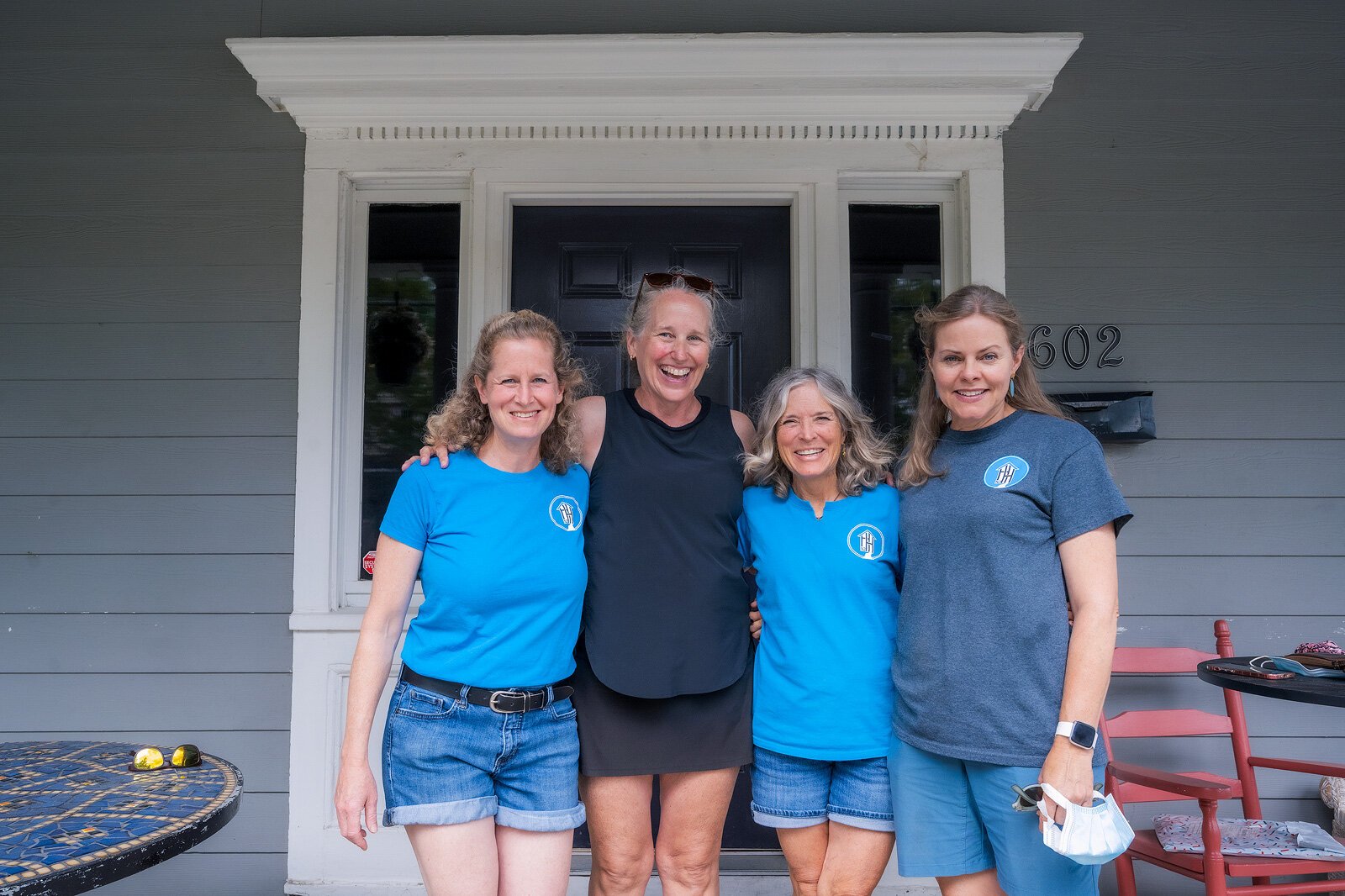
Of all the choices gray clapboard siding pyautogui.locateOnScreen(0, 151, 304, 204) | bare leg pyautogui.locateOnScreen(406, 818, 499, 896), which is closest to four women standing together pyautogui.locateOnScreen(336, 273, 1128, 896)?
bare leg pyautogui.locateOnScreen(406, 818, 499, 896)

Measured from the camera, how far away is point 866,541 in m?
1.78

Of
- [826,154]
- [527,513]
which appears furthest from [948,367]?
[826,154]

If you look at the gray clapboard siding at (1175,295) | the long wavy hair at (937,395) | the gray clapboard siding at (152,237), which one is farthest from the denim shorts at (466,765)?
the gray clapboard siding at (1175,295)

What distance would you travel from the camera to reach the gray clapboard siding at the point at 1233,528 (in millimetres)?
2697

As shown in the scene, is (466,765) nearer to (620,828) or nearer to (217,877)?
(620,828)

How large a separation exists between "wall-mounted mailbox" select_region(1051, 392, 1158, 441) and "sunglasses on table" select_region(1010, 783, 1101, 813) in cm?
137

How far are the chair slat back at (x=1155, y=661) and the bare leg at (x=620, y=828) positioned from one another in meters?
1.48

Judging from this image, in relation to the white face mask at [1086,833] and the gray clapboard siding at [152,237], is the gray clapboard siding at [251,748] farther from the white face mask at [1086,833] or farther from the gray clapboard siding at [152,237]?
the white face mask at [1086,833]

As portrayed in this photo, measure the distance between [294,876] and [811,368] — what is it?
209cm

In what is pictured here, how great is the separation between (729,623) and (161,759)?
41.1 inches

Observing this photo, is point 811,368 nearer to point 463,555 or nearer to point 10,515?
point 463,555

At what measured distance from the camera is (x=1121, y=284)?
2.74m

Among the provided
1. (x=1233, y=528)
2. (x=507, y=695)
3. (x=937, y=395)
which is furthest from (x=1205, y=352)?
(x=507, y=695)

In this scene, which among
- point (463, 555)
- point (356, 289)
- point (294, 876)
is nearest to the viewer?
point (463, 555)
